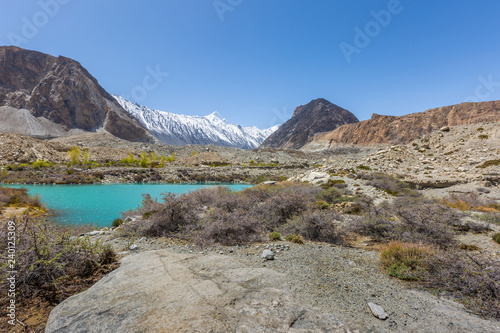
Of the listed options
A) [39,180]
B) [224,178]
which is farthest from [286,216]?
[39,180]

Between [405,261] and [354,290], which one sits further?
[405,261]


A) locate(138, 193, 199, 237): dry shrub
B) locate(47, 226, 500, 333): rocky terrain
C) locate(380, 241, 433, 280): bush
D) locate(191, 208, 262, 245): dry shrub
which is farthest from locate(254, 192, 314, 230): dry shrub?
locate(380, 241, 433, 280): bush

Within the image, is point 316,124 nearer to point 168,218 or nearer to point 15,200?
point 15,200

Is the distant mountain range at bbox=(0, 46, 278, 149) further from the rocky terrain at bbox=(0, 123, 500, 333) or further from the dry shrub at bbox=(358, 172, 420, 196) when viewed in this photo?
the dry shrub at bbox=(358, 172, 420, 196)

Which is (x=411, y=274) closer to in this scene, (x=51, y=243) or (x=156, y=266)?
(x=156, y=266)

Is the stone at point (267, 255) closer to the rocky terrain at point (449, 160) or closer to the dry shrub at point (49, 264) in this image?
the dry shrub at point (49, 264)

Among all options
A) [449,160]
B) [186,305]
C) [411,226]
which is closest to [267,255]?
[186,305]
